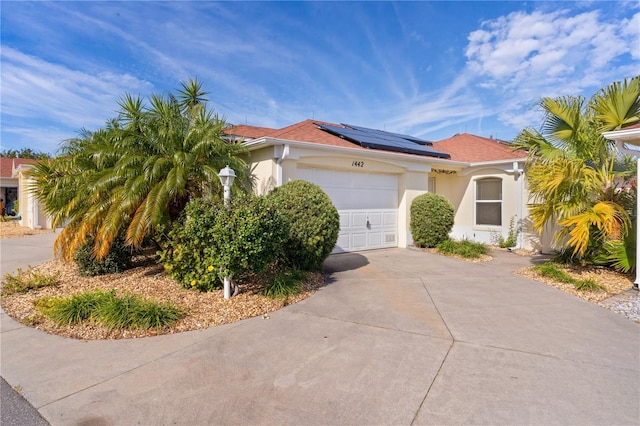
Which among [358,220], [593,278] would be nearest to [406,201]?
[358,220]

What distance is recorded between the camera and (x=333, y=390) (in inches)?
119

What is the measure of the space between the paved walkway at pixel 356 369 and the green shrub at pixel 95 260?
2.17m

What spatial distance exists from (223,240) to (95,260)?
12.6 ft

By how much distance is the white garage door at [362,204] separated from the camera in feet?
32.2

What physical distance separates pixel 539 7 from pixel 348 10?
5233 millimetres

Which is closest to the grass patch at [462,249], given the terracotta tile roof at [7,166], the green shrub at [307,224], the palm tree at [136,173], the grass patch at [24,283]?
the green shrub at [307,224]

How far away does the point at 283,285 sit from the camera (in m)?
5.81

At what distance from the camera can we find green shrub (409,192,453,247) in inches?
421

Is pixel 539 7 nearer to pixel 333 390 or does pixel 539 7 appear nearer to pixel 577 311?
pixel 577 311

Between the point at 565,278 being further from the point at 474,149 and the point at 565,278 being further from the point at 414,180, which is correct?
the point at 474,149

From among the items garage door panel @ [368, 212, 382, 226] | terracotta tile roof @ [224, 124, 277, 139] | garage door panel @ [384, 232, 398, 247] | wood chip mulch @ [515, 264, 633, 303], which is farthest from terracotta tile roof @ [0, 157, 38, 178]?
wood chip mulch @ [515, 264, 633, 303]

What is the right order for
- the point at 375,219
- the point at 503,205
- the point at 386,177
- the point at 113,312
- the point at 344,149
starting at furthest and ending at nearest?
the point at 503,205 → the point at 386,177 → the point at 375,219 → the point at 344,149 → the point at 113,312

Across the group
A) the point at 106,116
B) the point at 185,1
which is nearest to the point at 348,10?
the point at 185,1

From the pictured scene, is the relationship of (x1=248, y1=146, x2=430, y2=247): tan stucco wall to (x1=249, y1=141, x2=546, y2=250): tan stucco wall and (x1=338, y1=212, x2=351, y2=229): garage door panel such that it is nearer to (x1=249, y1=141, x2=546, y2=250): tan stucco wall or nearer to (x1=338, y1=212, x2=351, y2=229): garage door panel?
(x1=249, y1=141, x2=546, y2=250): tan stucco wall
